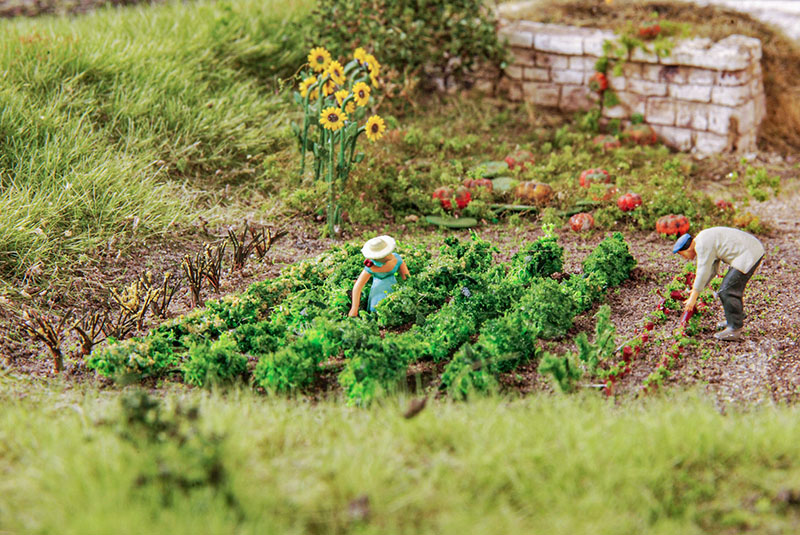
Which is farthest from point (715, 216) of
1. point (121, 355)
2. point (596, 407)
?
point (121, 355)

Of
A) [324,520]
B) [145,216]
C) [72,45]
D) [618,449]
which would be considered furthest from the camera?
[72,45]

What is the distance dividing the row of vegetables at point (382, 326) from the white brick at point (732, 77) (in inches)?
123

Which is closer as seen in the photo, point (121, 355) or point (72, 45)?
point (121, 355)

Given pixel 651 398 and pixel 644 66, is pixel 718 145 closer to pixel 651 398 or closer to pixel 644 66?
pixel 644 66

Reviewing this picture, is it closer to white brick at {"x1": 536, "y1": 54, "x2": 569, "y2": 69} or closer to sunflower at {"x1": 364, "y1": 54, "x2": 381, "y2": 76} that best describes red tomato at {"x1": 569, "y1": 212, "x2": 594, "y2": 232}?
sunflower at {"x1": 364, "y1": 54, "x2": 381, "y2": 76}

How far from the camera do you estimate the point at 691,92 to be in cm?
745

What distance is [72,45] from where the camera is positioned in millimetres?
7094

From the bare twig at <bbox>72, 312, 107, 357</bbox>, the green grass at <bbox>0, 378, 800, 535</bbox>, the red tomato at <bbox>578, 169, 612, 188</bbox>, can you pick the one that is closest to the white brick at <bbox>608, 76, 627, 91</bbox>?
the red tomato at <bbox>578, 169, 612, 188</bbox>

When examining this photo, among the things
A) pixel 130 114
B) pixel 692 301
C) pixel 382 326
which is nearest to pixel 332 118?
pixel 382 326

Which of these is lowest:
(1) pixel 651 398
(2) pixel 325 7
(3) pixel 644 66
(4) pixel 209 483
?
(1) pixel 651 398

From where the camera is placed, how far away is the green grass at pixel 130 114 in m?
5.55

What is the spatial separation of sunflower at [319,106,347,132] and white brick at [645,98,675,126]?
3.66 metres

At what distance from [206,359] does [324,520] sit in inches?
59.3

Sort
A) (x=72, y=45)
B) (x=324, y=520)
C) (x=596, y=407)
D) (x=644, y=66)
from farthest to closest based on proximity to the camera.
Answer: (x=644, y=66) → (x=72, y=45) → (x=596, y=407) → (x=324, y=520)
